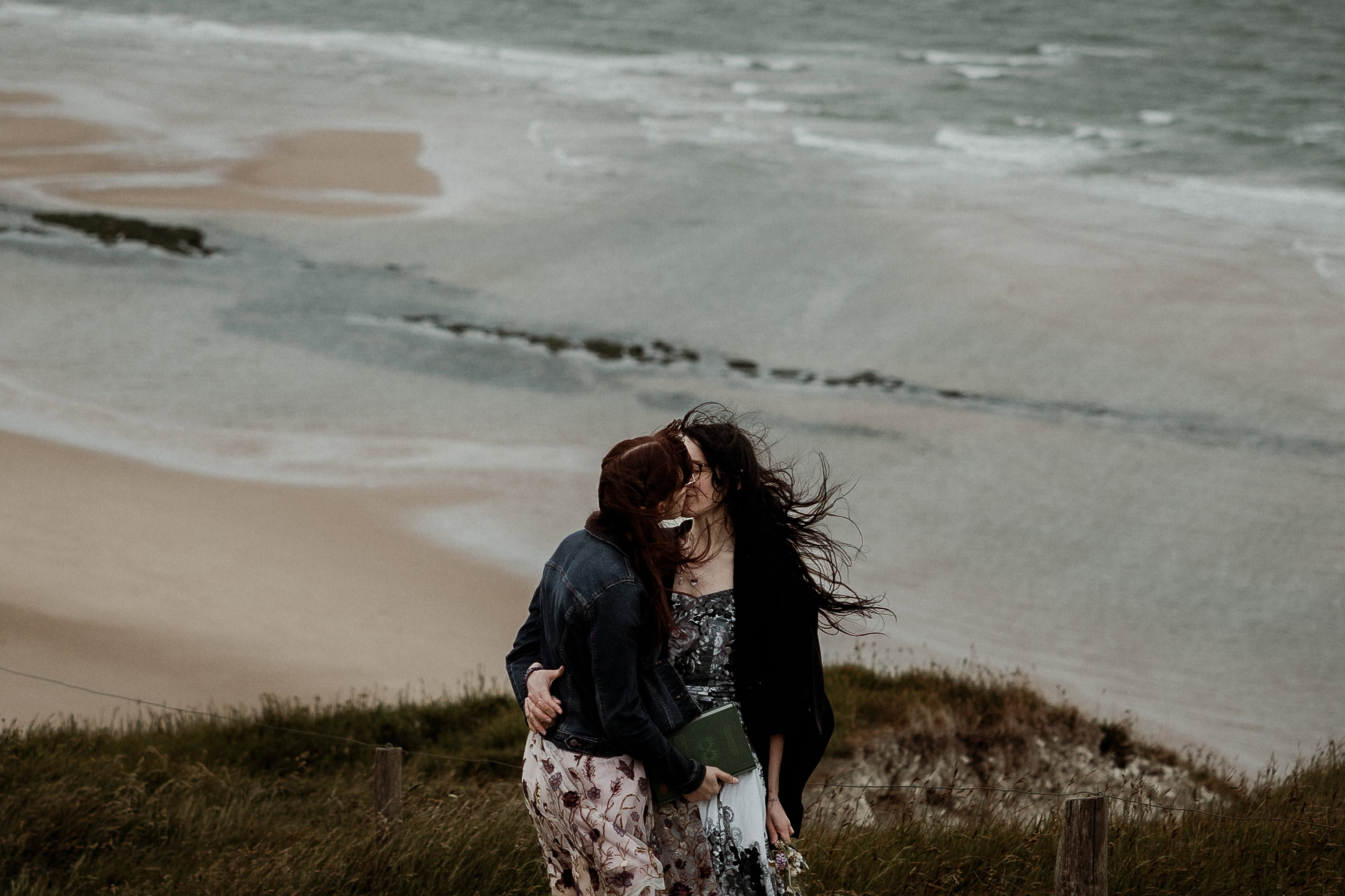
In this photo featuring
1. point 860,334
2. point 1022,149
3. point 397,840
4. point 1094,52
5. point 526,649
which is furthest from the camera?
point 1094,52

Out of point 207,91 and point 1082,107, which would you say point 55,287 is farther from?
point 1082,107

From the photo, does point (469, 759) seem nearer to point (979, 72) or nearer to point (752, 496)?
point (752, 496)

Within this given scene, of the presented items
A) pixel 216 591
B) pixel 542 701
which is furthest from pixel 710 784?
pixel 216 591

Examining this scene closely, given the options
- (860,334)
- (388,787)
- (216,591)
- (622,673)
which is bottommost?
(216,591)

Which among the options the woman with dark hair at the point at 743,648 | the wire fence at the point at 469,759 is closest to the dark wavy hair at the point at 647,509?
the woman with dark hair at the point at 743,648

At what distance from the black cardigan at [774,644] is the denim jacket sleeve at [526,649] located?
0.53 m

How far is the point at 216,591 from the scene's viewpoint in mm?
11492

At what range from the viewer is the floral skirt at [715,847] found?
3.39 metres

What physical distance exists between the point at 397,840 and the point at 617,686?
79.6 inches

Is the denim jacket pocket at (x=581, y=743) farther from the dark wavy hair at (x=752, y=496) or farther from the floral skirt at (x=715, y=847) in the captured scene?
the dark wavy hair at (x=752, y=496)

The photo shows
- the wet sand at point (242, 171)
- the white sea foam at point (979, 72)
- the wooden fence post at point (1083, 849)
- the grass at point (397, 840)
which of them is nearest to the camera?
the wooden fence post at point (1083, 849)

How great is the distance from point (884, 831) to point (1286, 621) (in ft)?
26.9

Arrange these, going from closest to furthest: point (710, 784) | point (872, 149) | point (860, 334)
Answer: point (710, 784) → point (860, 334) → point (872, 149)

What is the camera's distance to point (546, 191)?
27.2m
